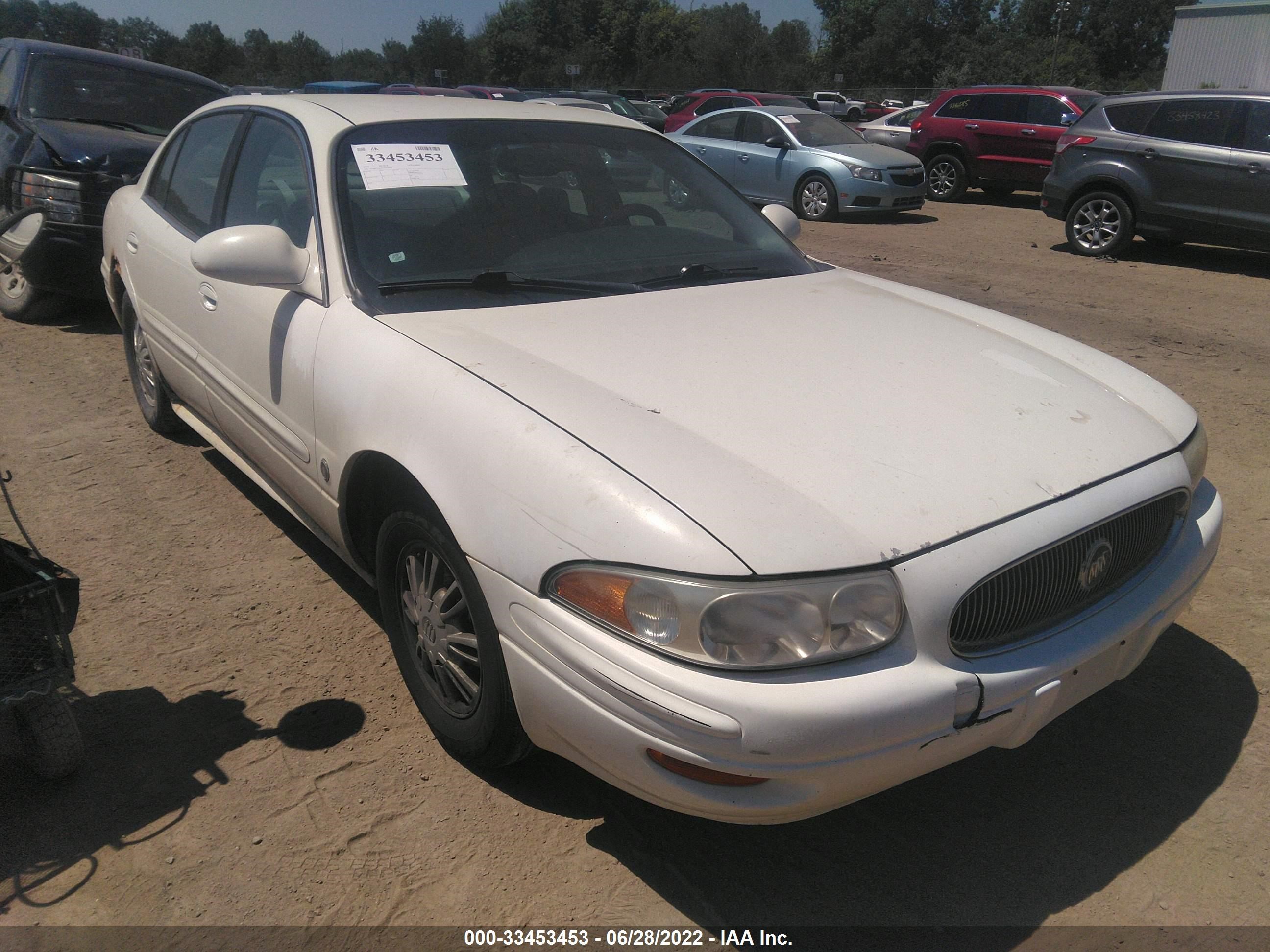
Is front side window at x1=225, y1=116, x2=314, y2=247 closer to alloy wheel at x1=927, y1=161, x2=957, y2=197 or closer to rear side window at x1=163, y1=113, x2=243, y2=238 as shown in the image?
rear side window at x1=163, y1=113, x2=243, y2=238

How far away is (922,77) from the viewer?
6219cm

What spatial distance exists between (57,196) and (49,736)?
4960mm

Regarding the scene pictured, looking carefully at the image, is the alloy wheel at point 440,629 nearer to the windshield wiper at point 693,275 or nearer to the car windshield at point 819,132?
the windshield wiper at point 693,275

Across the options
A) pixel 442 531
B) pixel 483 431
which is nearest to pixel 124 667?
pixel 442 531

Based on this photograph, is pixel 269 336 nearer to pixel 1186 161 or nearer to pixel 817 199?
pixel 1186 161

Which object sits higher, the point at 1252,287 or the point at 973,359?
the point at 973,359

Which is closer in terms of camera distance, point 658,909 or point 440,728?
point 658,909

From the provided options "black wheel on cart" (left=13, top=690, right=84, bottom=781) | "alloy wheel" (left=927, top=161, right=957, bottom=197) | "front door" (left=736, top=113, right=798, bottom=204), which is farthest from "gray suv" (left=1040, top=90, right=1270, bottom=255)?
"black wheel on cart" (left=13, top=690, right=84, bottom=781)

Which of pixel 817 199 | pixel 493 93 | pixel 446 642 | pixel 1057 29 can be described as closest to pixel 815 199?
pixel 817 199

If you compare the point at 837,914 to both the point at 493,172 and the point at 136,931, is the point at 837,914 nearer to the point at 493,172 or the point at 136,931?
the point at 136,931

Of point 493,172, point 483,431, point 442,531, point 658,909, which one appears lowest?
point 658,909

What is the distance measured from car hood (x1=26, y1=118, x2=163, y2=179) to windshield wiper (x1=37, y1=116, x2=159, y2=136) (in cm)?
5

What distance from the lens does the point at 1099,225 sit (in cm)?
1018

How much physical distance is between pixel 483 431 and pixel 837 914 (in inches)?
52.1
